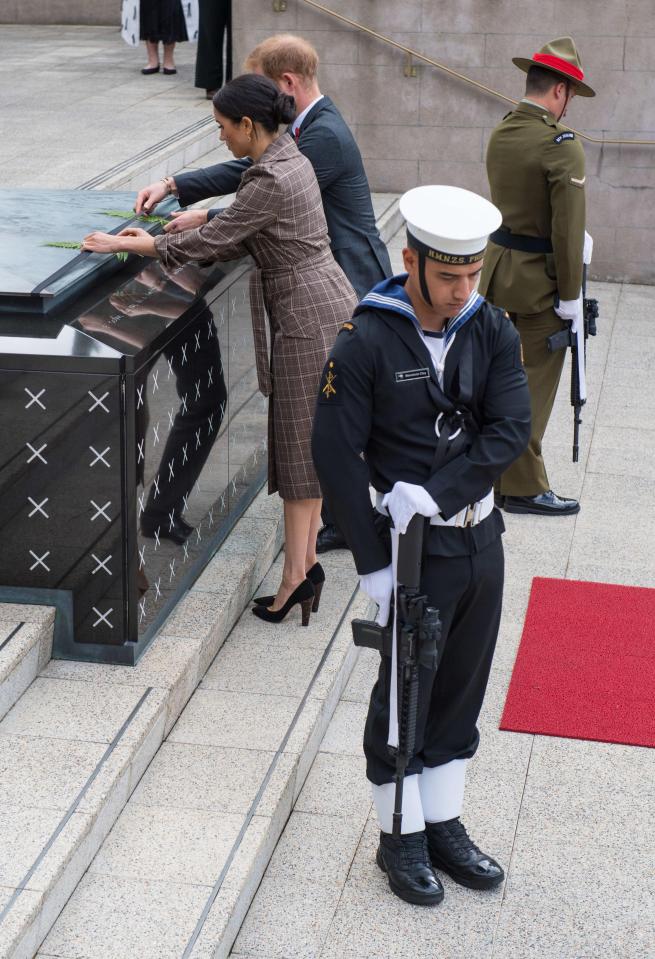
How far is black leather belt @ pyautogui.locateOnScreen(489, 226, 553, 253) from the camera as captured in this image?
19.0 ft

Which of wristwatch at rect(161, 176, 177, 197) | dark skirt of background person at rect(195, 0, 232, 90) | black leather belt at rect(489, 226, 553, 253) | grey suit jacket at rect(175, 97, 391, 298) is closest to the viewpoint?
grey suit jacket at rect(175, 97, 391, 298)

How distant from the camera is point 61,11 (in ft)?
53.4

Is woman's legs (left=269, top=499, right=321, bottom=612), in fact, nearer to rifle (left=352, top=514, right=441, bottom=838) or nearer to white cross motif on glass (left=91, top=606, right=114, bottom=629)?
white cross motif on glass (left=91, top=606, right=114, bottom=629)

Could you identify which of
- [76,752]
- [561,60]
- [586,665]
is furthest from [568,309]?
[76,752]

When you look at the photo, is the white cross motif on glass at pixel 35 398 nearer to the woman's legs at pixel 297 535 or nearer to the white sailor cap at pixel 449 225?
the woman's legs at pixel 297 535

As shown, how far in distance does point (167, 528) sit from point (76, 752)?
3.28 feet

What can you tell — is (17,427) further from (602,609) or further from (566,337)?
(566,337)

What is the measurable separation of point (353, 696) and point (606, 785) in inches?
37.8

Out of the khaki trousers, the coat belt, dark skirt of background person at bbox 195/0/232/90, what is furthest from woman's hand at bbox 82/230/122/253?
dark skirt of background person at bbox 195/0/232/90

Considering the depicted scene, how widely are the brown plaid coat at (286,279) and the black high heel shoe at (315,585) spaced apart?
0.33 meters

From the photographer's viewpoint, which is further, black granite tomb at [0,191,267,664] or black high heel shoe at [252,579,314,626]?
black high heel shoe at [252,579,314,626]

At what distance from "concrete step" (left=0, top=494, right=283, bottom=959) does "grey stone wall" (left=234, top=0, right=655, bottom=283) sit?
6580 millimetres

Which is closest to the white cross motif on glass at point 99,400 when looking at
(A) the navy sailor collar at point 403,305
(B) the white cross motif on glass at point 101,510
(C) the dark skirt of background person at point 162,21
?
(B) the white cross motif on glass at point 101,510

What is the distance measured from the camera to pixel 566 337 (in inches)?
231
